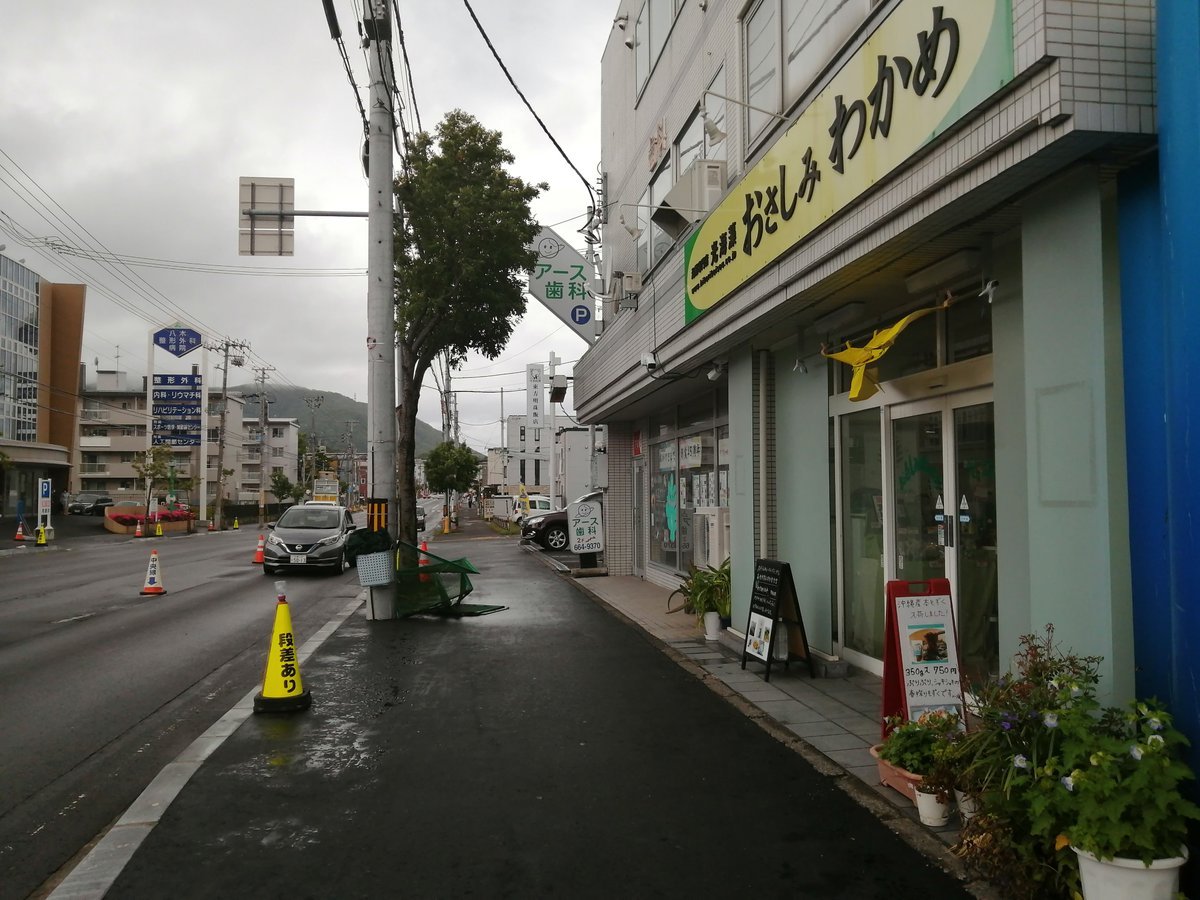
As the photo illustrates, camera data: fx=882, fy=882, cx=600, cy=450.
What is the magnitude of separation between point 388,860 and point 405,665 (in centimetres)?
490

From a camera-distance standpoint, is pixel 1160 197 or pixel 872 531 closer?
pixel 1160 197

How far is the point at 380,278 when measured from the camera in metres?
12.4

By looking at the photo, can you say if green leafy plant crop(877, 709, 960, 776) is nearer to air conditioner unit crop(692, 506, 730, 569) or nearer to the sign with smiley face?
air conditioner unit crop(692, 506, 730, 569)

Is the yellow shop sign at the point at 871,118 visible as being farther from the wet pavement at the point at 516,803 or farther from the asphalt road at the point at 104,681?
the asphalt road at the point at 104,681

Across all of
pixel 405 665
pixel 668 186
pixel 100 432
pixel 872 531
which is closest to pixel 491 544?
pixel 668 186

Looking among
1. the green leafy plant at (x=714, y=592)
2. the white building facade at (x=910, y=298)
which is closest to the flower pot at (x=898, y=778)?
the white building facade at (x=910, y=298)

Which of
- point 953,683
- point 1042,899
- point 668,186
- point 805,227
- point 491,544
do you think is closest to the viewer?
point 1042,899

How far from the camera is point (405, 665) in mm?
8828

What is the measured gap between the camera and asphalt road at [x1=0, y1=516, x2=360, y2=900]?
15.5 ft

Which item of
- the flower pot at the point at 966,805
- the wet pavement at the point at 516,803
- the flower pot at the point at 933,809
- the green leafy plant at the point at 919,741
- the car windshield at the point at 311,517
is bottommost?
the wet pavement at the point at 516,803

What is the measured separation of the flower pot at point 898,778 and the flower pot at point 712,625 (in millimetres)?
4771

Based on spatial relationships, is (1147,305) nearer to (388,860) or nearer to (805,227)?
(805,227)

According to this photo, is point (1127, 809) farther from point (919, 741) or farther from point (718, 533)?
point (718, 533)

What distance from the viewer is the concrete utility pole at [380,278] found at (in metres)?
12.3
